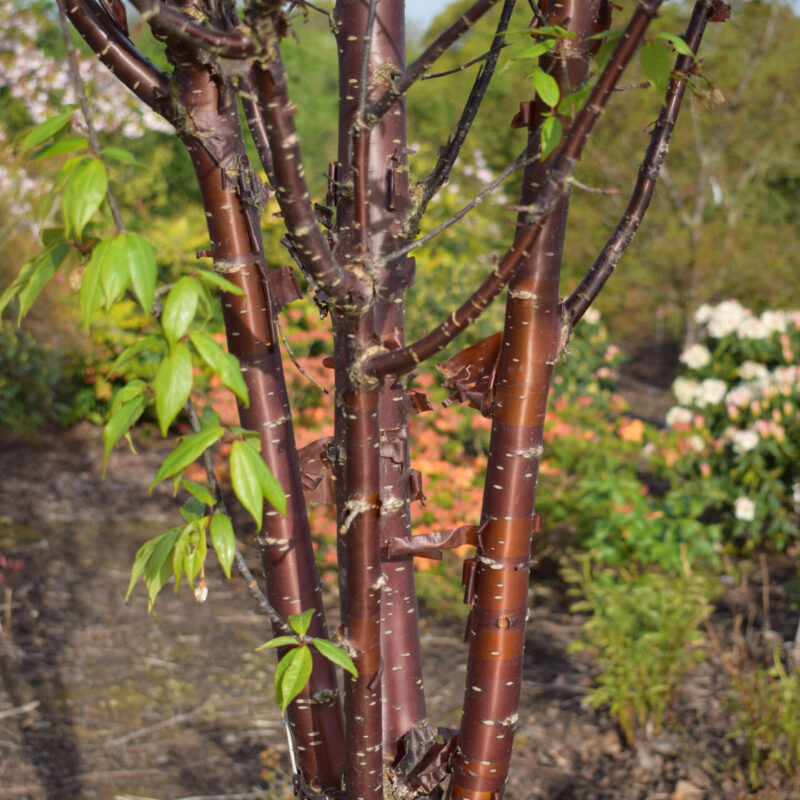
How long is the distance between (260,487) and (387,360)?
197 mm

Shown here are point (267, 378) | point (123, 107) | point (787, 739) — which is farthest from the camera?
point (123, 107)

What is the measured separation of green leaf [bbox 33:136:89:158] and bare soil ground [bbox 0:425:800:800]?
6.98 feet

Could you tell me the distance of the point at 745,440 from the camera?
385 centimetres

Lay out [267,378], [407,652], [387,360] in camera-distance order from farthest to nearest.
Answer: [407,652], [267,378], [387,360]

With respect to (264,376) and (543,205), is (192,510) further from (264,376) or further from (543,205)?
(543,205)

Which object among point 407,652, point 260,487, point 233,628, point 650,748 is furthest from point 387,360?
A: point 233,628

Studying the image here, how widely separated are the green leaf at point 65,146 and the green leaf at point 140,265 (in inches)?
3.4

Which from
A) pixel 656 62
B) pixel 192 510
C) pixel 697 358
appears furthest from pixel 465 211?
pixel 697 358

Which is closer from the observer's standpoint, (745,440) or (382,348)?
(382,348)

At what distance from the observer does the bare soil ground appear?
8.18 feet

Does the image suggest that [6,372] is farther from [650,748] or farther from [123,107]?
[650,748]

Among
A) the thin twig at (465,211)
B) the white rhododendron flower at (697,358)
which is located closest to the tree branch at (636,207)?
the thin twig at (465,211)

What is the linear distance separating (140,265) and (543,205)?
39cm

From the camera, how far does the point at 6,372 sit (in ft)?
18.4
